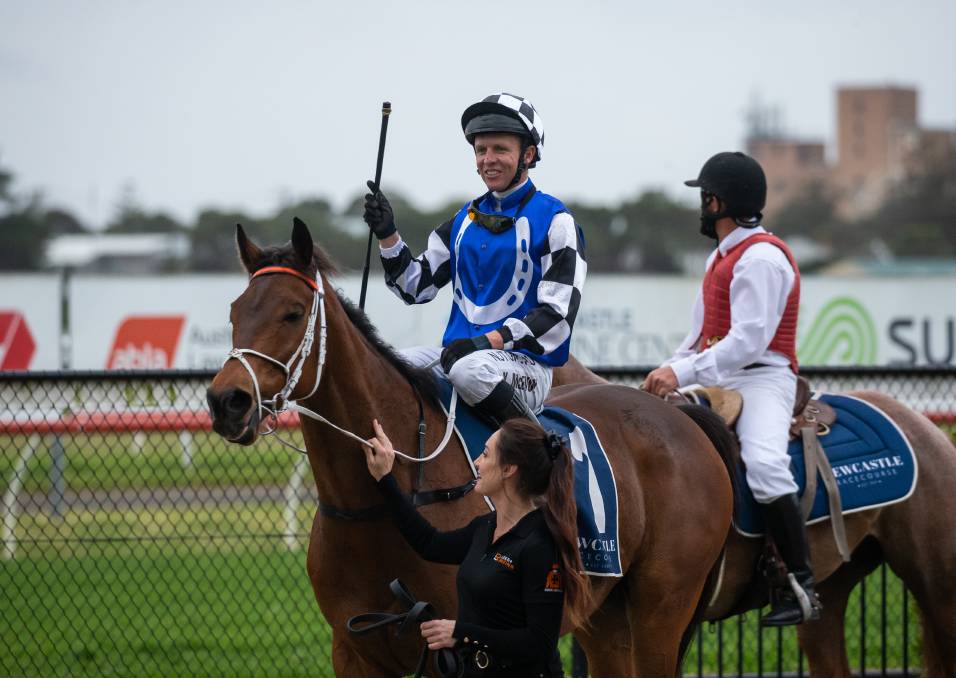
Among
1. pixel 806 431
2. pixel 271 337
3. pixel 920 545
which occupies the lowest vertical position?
pixel 920 545

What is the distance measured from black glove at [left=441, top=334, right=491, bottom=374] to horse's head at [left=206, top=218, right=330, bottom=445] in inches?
22.3

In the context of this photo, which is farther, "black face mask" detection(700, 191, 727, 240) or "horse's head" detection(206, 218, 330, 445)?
"black face mask" detection(700, 191, 727, 240)

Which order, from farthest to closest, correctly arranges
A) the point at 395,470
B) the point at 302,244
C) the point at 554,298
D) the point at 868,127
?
the point at 868,127 → the point at 554,298 → the point at 395,470 → the point at 302,244

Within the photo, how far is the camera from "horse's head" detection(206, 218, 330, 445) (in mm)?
3377

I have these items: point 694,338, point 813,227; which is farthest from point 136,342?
point 813,227

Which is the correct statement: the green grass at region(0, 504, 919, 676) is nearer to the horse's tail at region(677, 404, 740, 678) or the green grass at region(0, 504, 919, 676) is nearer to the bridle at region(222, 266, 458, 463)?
the horse's tail at region(677, 404, 740, 678)

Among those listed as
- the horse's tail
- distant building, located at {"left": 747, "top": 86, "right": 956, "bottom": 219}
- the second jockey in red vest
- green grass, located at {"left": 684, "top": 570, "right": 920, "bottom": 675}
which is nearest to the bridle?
the horse's tail

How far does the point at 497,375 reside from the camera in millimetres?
3980

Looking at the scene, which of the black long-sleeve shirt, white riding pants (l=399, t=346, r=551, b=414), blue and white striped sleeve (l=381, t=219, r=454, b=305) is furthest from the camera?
blue and white striped sleeve (l=381, t=219, r=454, b=305)

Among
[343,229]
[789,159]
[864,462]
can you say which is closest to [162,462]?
[864,462]

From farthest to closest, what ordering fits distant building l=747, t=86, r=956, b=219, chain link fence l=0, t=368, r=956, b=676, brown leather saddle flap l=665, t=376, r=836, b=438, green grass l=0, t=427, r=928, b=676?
distant building l=747, t=86, r=956, b=219, green grass l=0, t=427, r=928, b=676, chain link fence l=0, t=368, r=956, b=676, brown leather saddle flap l=665, t=376, r=836, b=438

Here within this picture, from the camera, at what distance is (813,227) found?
63.3 meters

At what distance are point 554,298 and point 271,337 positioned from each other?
1061 millimetres

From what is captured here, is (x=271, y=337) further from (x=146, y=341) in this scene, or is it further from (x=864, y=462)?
(x=146, y=341)
